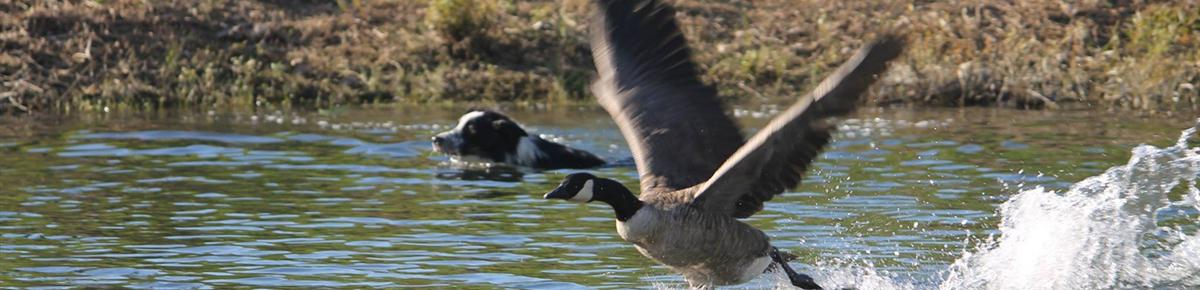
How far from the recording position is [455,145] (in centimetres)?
1516

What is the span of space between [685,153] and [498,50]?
11.0 meters

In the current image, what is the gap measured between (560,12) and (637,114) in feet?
37.3

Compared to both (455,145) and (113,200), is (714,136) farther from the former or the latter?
(455,145)

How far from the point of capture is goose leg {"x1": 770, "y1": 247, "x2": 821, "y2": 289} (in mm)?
9016

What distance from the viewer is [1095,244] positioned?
907cm

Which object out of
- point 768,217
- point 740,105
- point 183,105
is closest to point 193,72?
point 183,105

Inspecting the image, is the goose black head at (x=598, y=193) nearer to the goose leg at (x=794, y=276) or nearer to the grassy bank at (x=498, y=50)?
the goose leg at (x=794, y=276)

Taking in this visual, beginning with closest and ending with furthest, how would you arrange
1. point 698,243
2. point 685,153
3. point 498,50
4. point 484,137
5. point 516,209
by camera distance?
point 698,243
point 685,153
point 516,209
point 484,137
point 498,50

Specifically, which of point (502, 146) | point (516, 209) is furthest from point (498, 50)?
point (516, 209)

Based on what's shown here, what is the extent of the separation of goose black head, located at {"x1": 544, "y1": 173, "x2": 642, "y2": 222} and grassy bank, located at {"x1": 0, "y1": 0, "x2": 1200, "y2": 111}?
32.1 feet

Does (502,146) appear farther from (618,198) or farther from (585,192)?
(618,198)

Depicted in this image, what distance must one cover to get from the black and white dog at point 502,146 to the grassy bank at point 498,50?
3952 millimetres

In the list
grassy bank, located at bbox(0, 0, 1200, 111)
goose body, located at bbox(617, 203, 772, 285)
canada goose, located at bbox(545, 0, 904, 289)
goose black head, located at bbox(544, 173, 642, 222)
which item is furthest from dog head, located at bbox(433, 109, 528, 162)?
goose black head, located at bbox(544, 173, 642, 222)

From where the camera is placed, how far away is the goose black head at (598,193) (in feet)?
28.0
